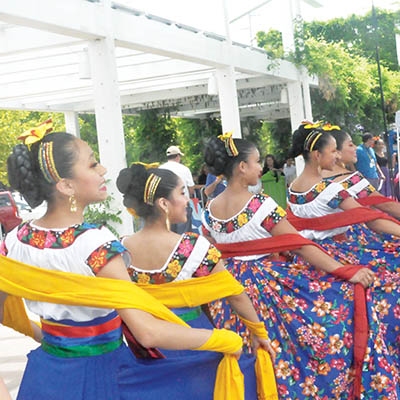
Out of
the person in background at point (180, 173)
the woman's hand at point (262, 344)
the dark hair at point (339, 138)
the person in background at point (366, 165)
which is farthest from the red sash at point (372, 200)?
the person in background at point (366, 165)

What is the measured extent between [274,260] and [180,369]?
1.46m

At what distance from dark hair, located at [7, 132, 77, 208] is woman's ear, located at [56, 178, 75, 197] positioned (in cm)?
2

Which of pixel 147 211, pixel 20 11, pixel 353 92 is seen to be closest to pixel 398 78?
pixel 353 92

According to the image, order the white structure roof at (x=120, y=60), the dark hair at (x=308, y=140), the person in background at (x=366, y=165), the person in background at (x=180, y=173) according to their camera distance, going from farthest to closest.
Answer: the person in background at (x=366, y=165) → the person in background at (x=180, y=173) → the white structure roof at (x=120, y=60) → the dark hair at (x=308, y=140)

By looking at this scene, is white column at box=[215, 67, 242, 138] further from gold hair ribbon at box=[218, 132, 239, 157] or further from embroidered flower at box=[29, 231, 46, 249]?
embroidered flower at box=[29, 231, 46, 249]

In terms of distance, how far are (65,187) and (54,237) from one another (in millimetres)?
163

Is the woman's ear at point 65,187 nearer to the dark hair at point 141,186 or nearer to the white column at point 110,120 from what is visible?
the dark hair at point 141,186

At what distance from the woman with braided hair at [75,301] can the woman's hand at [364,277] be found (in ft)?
5.44

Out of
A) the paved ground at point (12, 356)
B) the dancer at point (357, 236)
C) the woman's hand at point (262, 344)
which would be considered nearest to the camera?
the woman's hand at point (262, 344)

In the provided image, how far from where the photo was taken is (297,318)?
3.97 m

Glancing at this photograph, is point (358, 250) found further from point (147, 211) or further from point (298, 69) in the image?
point (298, 69)

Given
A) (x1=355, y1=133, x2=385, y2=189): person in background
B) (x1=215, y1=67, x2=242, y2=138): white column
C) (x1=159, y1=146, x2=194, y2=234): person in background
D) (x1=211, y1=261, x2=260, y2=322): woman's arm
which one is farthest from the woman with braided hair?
(x1=215, y1=67, x2=242, y2=138): white column

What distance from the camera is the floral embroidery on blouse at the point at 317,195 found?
476 centimetres

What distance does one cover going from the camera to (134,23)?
10188mm
